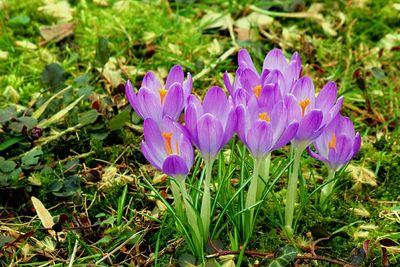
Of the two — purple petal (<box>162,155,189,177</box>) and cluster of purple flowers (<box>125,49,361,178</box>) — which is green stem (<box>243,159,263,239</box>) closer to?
cluster of purple flowers (<box>125,49,361,178</box>)

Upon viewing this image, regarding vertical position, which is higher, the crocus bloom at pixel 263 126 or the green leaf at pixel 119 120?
the crocus bloom at pixel 263 126

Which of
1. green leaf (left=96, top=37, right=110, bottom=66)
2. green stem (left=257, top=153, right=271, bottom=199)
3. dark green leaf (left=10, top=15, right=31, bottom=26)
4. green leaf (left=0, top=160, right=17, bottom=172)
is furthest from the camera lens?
dark green leaf (left=10, top=15, right=31, bottom=26)

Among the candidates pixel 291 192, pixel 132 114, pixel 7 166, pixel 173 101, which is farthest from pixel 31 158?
pixel 291 192

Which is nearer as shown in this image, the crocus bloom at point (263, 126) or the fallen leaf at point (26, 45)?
the crocus bloom at point (263, 126)

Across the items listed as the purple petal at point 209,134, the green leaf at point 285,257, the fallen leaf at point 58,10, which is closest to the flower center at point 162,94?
the purple petal at point 209,134

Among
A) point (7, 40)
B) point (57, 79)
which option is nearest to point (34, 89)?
point (57, 79)

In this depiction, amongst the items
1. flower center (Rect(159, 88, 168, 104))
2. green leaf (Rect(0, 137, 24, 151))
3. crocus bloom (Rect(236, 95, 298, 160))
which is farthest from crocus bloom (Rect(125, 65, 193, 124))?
green leaf (Rect(0, 137, 24, 151))

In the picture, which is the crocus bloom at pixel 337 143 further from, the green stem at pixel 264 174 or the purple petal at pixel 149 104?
the purple petal at pixel 149 104
